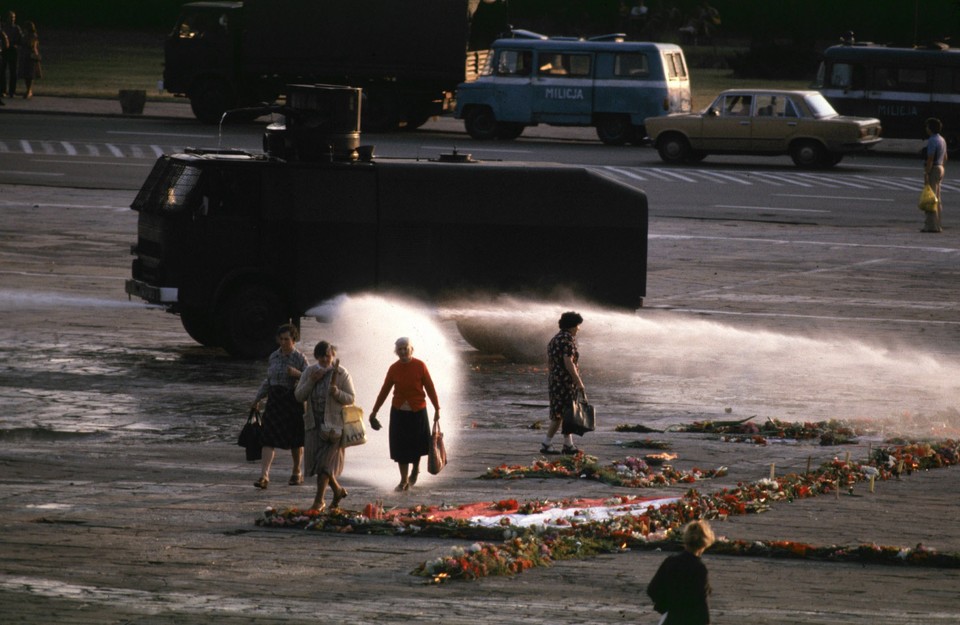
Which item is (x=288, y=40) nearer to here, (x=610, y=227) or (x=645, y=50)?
(x=645, y=50)

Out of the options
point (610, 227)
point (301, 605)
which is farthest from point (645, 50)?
point (301, 605)

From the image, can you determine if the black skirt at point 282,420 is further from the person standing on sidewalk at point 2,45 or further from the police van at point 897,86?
the person standing on sidewalk at point 2,45

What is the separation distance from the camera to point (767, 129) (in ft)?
121

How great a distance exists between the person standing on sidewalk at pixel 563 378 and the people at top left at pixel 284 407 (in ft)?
7.59

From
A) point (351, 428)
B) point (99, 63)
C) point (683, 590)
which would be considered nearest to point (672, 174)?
point (351, 428)

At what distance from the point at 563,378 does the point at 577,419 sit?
437 millimetres

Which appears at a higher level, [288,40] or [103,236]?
[288,40]

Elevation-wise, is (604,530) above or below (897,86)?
below

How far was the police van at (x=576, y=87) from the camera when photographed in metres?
40.3

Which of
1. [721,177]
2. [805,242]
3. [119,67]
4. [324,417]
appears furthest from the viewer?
[119,67]

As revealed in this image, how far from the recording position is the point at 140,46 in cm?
6838

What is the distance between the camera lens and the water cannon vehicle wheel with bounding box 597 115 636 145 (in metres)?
41.2

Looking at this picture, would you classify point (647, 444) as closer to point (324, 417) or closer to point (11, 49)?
point (324, 417)

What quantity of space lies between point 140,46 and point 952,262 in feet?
163
